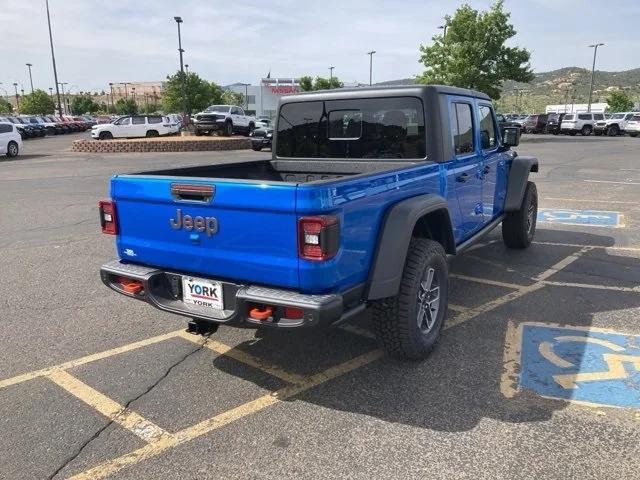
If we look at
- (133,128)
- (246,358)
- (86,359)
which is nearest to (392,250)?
(246,358)

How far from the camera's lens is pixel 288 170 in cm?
495

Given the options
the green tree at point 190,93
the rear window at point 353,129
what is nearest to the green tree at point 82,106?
the green tree at point 190,93

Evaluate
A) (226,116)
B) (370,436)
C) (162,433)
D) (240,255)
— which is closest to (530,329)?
(370,436)

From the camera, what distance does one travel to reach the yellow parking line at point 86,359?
3590mm

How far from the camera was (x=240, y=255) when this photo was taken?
10.1 ft

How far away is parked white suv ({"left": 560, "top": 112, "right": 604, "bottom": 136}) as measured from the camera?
40969mm

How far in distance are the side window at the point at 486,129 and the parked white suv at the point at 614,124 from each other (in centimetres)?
4117

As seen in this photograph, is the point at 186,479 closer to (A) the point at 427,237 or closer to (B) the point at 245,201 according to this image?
(B) the point at 245,201

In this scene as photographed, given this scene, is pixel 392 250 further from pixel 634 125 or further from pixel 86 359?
pixel 634 125

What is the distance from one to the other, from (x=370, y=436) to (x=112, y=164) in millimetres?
19121

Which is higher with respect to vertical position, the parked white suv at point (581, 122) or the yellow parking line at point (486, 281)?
the parked white suv at point (581, 122)

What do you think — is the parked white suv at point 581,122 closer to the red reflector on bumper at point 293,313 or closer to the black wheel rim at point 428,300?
the black wheel rim at point 428,300

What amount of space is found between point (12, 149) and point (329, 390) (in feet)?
83.9

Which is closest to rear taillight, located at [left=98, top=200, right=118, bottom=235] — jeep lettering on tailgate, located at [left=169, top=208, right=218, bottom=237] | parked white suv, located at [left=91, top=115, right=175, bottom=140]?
jeep lettering on tailgate, located at [left=169, top=208, right=218, bottom=237]
